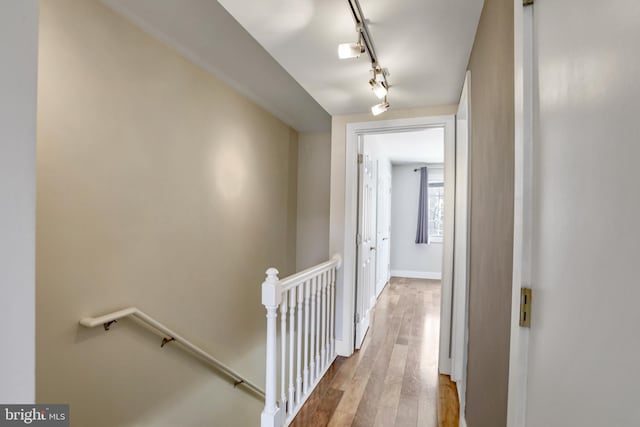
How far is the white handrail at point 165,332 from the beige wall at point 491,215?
1892 mm

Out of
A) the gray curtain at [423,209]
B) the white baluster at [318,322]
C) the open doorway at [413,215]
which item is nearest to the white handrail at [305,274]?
the white baluster at [318,322]

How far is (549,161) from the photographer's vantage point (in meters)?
0.67

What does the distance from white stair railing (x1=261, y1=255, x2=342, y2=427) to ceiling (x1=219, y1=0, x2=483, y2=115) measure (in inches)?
51.5

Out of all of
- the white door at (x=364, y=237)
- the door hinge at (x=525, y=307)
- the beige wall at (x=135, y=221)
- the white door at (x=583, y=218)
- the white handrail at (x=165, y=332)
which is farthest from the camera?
the white door at (x=364, y=237)

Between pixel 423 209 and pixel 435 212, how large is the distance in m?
0.37

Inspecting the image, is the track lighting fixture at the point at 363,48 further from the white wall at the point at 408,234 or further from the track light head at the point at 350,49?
the white wall at the point at 408,234

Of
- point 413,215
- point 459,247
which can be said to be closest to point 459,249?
point 459,247

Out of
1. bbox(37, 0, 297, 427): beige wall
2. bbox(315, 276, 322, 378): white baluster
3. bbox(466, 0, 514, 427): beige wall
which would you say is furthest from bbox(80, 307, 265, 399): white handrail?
bbox(466, 0, 514, 427): beige wall

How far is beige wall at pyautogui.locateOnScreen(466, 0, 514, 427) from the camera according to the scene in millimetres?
A: 930

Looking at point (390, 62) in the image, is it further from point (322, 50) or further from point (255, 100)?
point (255, 100)

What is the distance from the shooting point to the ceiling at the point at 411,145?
3867 millimetres

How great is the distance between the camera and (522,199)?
0.77 metres

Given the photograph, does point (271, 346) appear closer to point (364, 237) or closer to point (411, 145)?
point (364, 237)

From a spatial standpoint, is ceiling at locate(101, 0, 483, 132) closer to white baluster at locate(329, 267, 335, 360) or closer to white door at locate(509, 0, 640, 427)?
white door at locate(509, 0, 640, 427)
